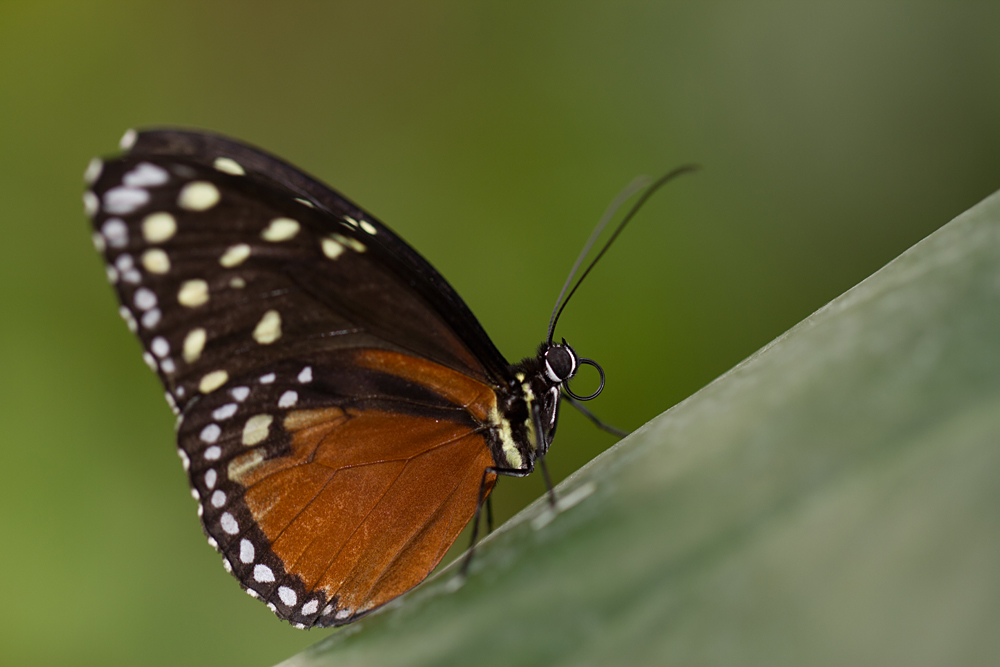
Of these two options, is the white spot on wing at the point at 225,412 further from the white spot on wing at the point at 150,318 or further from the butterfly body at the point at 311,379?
the white spot on wing at the point at 150,318

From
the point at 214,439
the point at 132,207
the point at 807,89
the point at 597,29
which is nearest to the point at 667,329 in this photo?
the point at 807,89

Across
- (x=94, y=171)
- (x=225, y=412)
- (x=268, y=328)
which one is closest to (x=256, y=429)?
(x=225, y=412)

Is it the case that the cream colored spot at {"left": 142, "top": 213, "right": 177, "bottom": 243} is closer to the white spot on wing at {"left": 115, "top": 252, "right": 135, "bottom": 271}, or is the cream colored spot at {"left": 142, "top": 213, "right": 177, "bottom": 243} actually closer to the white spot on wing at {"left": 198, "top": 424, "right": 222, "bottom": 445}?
the white spot on wing at {"left": 115, "top": 252, "right": 135, "bottom": 271}

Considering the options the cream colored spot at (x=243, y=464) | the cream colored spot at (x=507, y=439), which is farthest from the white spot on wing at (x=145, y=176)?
the cream colored spot at (x=507, y=439)

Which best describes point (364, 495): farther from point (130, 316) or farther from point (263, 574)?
point (130, 316)

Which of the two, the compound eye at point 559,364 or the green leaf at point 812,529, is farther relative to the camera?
the compound eye at point 559,364

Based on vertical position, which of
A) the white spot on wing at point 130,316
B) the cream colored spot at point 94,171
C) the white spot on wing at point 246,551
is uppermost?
the cream colored spot at point 94,171

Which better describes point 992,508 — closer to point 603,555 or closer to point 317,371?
point 603,555
